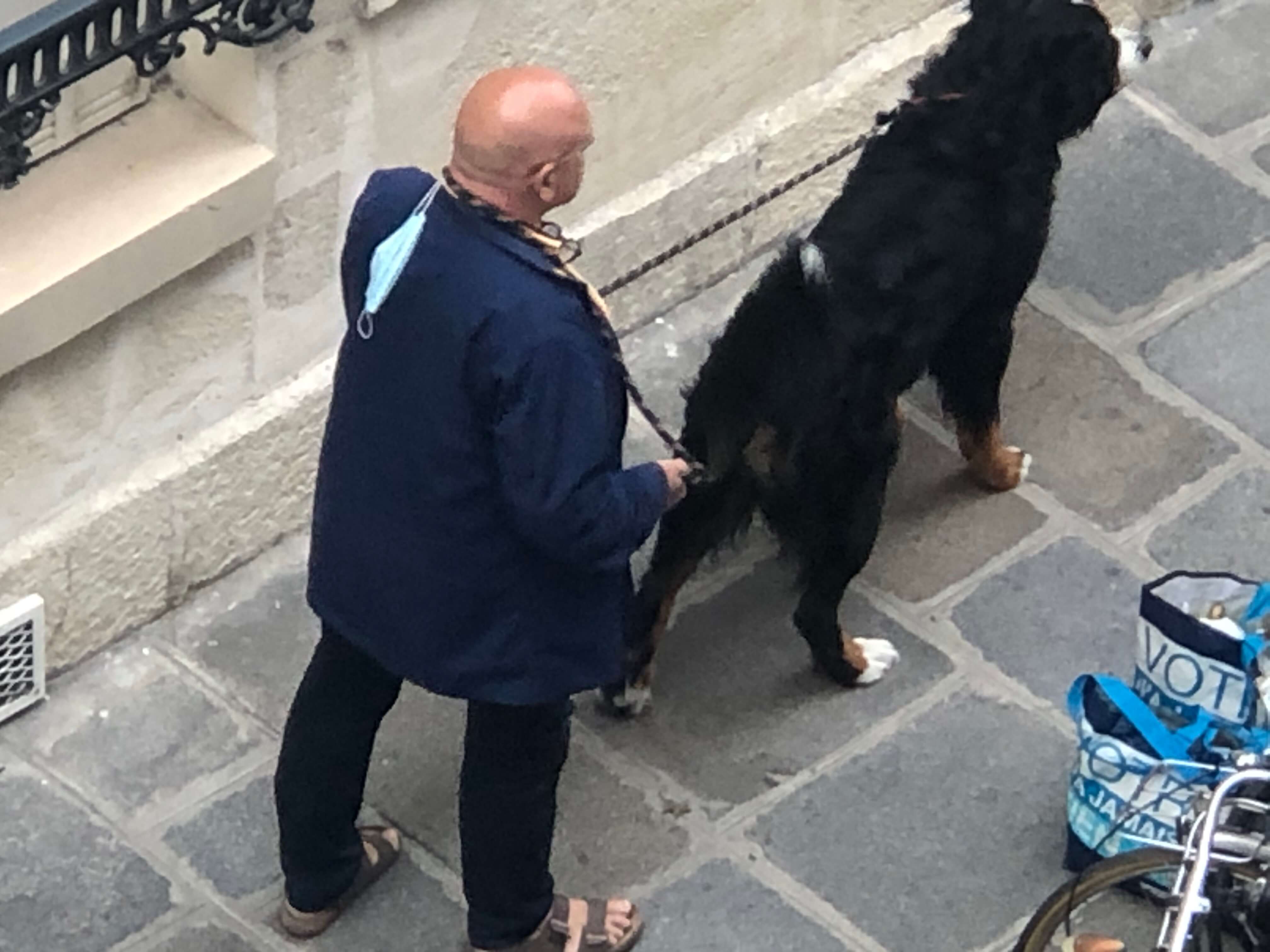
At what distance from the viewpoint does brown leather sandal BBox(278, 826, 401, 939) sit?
365 centimetres

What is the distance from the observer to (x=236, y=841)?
150 inches

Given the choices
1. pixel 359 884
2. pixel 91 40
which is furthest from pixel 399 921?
pixel 91 40

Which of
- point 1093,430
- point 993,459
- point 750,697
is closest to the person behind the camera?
point 750,697

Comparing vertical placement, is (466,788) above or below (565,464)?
below

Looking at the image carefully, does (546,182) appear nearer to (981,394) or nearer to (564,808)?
(564,808)

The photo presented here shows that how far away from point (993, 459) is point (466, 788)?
1555 millimetres

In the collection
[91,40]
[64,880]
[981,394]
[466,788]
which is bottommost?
[64,880]

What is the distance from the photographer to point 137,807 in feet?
12.7

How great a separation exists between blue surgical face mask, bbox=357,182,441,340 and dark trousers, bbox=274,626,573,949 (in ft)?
1.89

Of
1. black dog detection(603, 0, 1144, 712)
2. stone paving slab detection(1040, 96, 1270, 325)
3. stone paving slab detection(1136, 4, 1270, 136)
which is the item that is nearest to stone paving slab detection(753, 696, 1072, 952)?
black dog detection(603, 0, 1144, 712)

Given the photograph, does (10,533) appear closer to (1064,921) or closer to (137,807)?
(137,807)

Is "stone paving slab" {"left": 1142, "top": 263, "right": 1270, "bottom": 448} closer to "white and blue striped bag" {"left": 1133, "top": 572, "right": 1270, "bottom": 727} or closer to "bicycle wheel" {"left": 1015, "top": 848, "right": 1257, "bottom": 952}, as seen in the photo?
"white and blue striped bag" {"left": 1133, "top": 572, "right": 1270, "bottom": 727}

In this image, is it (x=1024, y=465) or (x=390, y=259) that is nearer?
(x=390, y=259)

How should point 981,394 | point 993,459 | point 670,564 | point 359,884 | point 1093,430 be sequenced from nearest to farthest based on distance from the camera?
1. point 359,884
2. point 670,564
3. point 981,394
4. point 993,459
5. point 1093,430
